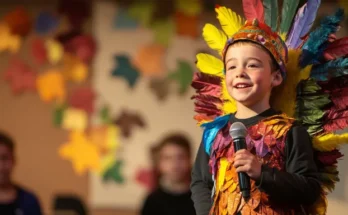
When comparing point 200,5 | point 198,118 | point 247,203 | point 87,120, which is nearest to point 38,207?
point 87,120

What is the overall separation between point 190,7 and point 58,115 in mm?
1077

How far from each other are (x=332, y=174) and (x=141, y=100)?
227 cm

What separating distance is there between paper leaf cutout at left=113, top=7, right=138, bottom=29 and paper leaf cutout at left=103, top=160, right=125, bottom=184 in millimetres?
825

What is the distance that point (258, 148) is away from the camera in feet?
5.01

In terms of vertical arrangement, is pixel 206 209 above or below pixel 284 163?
below

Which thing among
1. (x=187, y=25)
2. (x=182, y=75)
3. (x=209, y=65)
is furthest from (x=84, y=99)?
(x=209, y=65)

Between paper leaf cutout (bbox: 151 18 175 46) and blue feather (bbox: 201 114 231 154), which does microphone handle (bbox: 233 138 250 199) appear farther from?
paper leaf cutout (bbox: 151 18 175 46)

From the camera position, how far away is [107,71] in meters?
3.86

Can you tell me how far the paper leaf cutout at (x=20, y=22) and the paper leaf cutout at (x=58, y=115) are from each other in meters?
0.53

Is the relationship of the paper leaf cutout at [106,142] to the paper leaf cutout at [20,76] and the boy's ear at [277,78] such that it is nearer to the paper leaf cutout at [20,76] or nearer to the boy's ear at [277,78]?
the paper leaf cutout at [20,76]

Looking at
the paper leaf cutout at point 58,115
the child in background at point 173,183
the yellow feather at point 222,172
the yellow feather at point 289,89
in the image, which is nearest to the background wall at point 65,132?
the paper leaf cutout at point 58,115

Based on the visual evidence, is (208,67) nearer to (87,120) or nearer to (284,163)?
(284,163)

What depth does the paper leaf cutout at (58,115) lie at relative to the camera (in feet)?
13.0

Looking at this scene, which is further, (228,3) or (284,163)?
(228,3)
